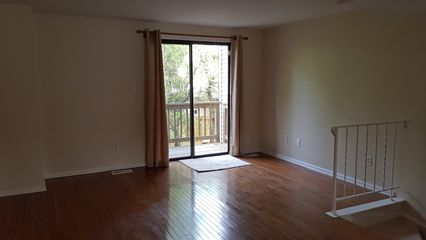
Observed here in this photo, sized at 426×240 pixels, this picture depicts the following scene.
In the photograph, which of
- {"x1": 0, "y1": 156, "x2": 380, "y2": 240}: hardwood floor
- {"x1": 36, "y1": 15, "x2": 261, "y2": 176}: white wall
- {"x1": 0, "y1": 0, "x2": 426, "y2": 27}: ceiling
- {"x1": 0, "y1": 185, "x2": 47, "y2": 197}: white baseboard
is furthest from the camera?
{"x1": 36, "y1": 15, "x2": 261, "y2": 176}: white wall

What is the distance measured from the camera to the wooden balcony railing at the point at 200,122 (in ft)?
19.5

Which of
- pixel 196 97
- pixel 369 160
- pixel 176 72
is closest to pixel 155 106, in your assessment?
pixel 176 72

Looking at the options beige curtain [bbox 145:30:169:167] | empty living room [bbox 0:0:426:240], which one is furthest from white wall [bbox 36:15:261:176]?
beige curtain [bbox 145:30:169:167]

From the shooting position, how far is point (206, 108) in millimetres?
6352

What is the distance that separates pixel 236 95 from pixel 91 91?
2402mm

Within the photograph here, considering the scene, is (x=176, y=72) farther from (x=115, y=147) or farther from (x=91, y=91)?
(x=115, y=147)

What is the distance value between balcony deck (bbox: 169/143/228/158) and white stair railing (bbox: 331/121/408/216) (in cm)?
238

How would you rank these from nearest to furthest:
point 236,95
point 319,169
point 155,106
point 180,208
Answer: point 180,208 < point 319,169 < point 155,106 < point 236,95

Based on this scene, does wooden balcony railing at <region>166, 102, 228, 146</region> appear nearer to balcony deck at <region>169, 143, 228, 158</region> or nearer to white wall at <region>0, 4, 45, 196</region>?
balcony deck at <region>169, 143, 228, 158</region>

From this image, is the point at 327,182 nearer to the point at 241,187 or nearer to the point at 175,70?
the point at 241,187

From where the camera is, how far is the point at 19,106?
13.5 ft

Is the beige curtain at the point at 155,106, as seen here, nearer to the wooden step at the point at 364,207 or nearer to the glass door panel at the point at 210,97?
the glass door panel at the point at 210,97

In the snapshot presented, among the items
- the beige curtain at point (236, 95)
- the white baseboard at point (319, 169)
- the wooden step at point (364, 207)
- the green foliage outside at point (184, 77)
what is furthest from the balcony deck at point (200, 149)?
the wooden step at point (364, 207)

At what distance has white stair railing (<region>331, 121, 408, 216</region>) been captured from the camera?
13.1ft
